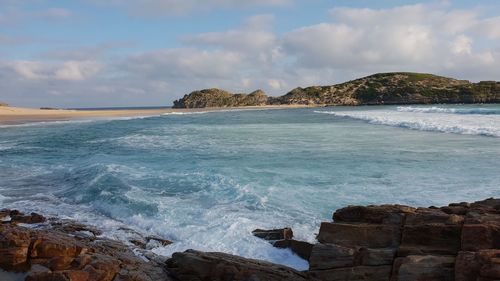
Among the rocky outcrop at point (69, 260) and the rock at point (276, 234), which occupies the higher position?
the rocky outcrop at point (69, 260)

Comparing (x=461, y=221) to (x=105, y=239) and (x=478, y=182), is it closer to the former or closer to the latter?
(x=105, y=239)

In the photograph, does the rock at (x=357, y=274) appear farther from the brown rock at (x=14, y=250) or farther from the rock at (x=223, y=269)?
the brown rock at (x=14, y=250)

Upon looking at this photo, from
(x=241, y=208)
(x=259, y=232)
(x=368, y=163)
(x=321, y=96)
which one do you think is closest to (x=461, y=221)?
(x=259, y=232)

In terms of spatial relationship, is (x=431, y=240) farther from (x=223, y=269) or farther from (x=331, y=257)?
(x=223, y=269)

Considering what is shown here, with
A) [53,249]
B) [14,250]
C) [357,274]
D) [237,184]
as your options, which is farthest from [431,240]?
[237,184]

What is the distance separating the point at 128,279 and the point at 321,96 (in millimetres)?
175445

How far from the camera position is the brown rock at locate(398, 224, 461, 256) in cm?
666

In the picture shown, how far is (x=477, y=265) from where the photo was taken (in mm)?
5566

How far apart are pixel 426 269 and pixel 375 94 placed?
166308 mm

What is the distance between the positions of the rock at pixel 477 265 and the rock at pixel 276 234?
4.44 m

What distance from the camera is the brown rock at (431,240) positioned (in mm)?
6656

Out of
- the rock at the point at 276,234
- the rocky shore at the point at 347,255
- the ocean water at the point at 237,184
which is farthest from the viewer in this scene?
the ocean water at the point at 237,184

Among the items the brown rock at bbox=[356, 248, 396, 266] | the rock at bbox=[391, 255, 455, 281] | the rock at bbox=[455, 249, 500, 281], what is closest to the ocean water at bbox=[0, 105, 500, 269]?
the brown rock at bbox=[356, 248, 396, 266]

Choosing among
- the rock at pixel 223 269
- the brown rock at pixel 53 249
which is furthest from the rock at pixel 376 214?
the brown rock at pixel 53 249
